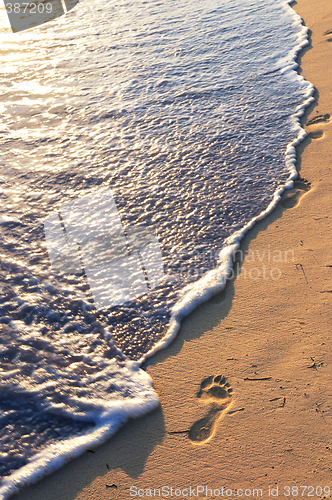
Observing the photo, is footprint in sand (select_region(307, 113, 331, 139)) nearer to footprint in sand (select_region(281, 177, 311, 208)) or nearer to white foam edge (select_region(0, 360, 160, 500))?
footprint in sand (select_region(281, 177, 311, 208))

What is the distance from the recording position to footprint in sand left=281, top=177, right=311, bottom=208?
3.23 meters

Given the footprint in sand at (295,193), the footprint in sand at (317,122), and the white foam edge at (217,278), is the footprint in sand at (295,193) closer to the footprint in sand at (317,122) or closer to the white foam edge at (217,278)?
the white foam edge at (217,278)

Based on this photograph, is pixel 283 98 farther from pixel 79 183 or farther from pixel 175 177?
pixel 79 183

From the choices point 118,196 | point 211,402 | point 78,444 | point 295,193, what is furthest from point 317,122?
point 78,444

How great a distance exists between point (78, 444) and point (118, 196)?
82.6 inches

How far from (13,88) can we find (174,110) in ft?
7.90

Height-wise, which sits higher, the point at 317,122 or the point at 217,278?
the point at 317,122

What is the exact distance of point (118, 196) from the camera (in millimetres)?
3508

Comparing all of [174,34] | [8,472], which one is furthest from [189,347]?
[174,34]

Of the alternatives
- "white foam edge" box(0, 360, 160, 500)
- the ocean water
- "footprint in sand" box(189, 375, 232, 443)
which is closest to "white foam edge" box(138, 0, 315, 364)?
the ocean water

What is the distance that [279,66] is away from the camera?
511cm

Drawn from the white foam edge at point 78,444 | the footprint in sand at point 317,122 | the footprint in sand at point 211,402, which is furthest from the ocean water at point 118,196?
the footprint in sand at point 211,402

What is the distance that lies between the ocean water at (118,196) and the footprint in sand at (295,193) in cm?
8

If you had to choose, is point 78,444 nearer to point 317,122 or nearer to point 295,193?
point 295,193
